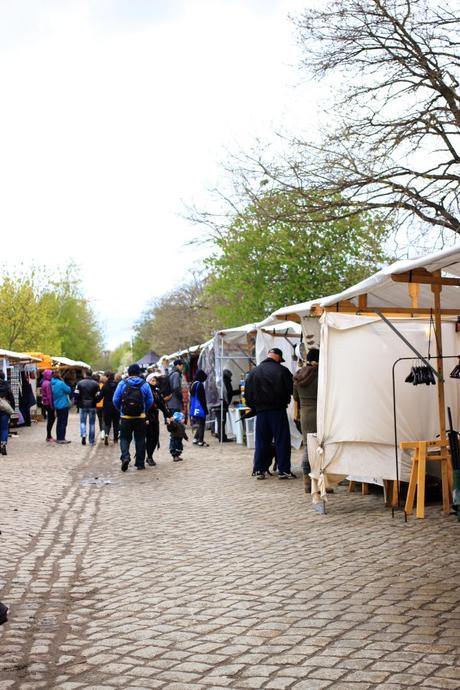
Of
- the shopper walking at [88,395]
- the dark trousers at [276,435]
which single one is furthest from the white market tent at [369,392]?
the shopper walking at [88,395]

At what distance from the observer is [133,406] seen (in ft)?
54.2

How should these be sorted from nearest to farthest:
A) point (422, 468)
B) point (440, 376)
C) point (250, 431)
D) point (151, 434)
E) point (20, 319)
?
point (422, 468), point (440, 376), point (151, 434), point (250, 431), point (20, 319)

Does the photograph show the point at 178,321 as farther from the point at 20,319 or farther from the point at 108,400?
the point at 108,400

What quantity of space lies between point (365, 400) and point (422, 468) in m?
1.08

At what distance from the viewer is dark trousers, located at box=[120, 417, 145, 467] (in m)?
16.7

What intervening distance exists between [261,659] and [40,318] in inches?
2287

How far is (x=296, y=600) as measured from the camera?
661cm

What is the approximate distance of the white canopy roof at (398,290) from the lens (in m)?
6.92

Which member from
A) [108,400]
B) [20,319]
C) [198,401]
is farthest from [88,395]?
[20,319]

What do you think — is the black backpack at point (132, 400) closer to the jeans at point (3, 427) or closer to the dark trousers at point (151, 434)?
the dark trousers at point (151, 434)

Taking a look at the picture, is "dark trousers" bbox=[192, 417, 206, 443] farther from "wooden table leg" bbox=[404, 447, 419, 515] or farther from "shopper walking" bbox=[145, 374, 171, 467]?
"wooden table leg" bbox=[404, 447, 419, 515]

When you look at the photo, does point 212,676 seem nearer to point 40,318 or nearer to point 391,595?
point 391,595

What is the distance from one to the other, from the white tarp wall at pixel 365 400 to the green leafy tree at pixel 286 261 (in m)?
14.6

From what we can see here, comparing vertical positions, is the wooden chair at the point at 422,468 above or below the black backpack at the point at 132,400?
below
